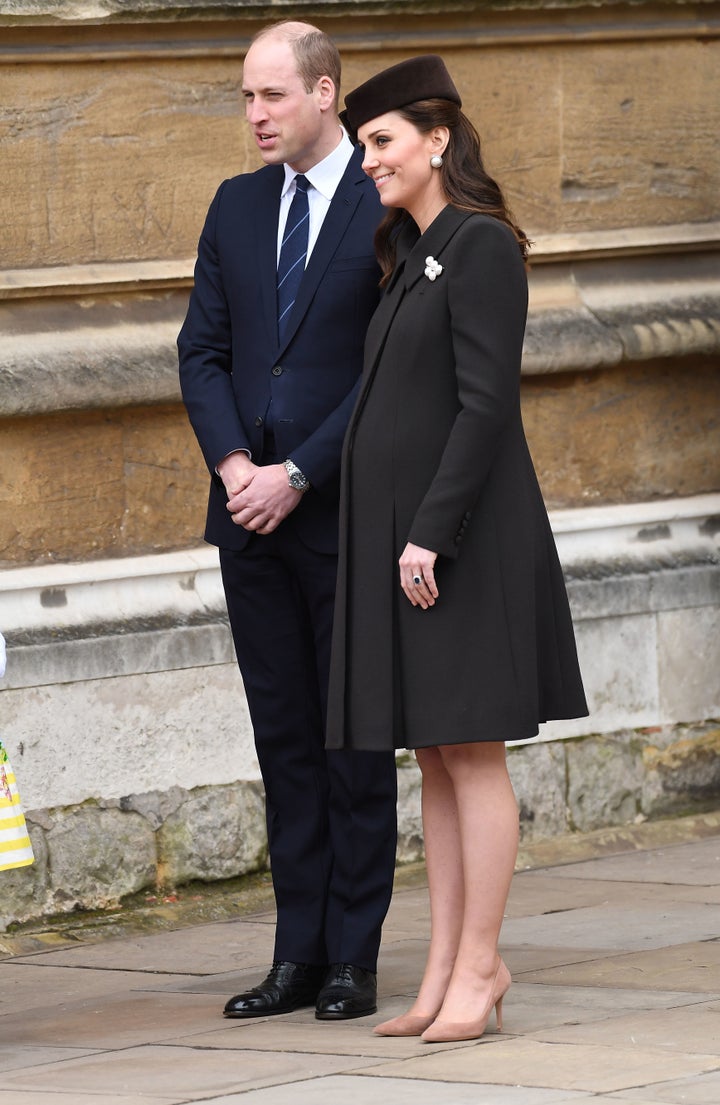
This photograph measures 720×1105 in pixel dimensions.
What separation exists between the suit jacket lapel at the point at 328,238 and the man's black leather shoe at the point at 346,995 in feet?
4.51

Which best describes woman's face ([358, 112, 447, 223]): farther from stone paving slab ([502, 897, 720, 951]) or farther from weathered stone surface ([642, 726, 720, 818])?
weathered stone surface ([642, 726, 720, 818])

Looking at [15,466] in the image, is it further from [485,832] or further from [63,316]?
[485,832]

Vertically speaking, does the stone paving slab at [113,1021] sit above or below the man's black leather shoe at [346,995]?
below

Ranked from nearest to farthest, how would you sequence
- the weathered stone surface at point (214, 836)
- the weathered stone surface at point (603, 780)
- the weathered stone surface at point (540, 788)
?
1. the weathered stone surface at point (214, 836)
2. the weathered stone surface at point (540, 788)
3. the weathered stone surface at point (603, 780)

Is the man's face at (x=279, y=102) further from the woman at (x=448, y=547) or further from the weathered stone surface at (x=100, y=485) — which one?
the weathered stone surface at (x=100, y=485)

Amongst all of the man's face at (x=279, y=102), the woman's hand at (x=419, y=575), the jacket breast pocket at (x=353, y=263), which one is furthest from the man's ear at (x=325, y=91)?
the woman's hand at (x=419, y=575)

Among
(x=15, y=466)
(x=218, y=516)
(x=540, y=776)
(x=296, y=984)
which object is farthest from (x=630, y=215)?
(x=296, y=984)

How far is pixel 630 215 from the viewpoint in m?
7.52

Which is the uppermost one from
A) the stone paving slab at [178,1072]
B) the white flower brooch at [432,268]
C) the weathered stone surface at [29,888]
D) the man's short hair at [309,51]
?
the man's short hair at [309,51]

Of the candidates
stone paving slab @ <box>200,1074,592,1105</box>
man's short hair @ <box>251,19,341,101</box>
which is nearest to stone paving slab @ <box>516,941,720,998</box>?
stone paving slab @ <box>200,1074,592,1105</box>

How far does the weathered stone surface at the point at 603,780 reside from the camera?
7.25 m

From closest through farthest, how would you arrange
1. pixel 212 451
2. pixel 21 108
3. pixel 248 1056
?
pixel 248 1056, pixel 212 451, pixel 21 108

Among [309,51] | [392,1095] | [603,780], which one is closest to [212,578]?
[603,780]

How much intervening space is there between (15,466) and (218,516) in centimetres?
133
